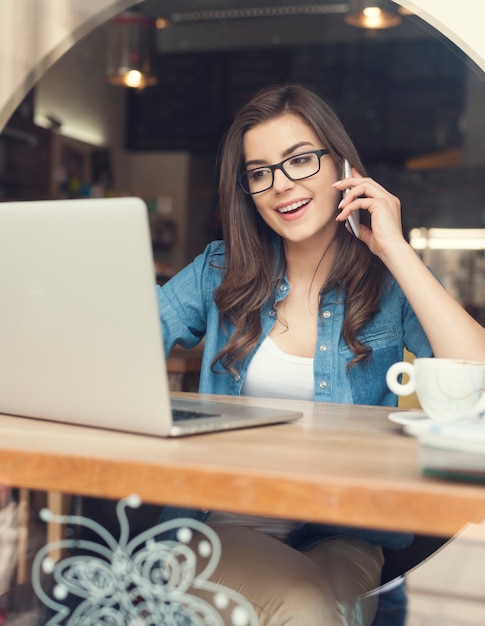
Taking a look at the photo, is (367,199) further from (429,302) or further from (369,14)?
(369,14)

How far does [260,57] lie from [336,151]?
4697mm

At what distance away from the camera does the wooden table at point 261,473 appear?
0.70 meters

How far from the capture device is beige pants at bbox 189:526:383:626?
0.94 meters

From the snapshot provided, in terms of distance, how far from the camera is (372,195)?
4.99 feet

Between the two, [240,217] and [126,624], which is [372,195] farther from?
[126,624]

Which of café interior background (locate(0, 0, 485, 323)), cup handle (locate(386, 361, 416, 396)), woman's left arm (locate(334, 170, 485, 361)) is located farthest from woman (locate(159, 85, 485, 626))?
café interior background (locate(0, 0, 485, 323))

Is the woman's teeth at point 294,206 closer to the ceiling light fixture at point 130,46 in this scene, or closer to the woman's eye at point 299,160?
the woman's eye at point 299,160

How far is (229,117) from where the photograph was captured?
625 centimetres

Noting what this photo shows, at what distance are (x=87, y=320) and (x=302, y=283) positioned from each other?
33.7 inches

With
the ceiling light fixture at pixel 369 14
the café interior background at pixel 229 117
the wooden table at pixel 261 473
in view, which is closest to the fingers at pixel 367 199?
the wooden table at pixel 261 473

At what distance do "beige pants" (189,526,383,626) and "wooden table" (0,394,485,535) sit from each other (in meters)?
0.15

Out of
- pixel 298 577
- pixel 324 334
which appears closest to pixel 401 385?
pixel 298 577

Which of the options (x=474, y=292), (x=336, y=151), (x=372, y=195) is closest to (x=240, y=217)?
(x=336, y=151)

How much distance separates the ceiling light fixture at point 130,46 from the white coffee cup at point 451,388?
4.24 m
